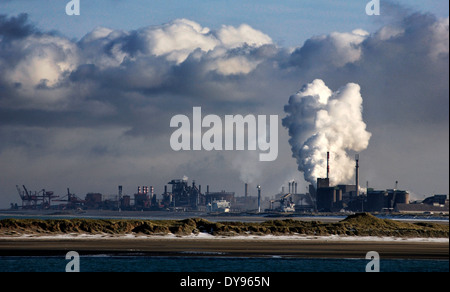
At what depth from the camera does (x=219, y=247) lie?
77250mm

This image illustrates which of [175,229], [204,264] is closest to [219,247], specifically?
[204,264]

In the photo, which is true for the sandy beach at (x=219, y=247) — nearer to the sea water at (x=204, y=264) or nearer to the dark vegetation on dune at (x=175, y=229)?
the sea water at (x=204, y=264)

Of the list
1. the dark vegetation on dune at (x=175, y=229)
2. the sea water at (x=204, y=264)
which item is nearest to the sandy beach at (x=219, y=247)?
the sea water at (x=204, y=264)

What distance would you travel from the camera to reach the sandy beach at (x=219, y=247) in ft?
223

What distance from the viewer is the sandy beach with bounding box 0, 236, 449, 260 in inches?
2676

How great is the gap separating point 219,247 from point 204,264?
64.7ft

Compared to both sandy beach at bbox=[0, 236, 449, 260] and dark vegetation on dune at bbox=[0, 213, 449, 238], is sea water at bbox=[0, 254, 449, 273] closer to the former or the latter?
sandy beach at bbox=[0, 236, 449, 260]

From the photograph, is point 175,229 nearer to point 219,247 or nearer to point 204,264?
point 219,247
